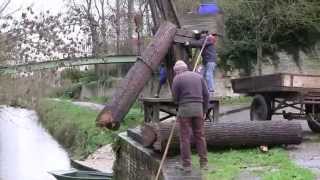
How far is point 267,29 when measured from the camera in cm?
3619

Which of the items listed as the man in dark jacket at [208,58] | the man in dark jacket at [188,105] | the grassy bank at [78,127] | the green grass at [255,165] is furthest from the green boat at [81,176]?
the man in dark jacket at [188,105]

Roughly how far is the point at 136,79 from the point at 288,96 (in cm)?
388

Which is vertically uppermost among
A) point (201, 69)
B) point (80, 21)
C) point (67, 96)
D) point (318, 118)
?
point (80, 21)

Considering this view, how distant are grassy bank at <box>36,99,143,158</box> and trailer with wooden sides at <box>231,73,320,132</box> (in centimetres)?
967

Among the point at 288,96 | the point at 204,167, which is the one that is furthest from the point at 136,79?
the point at 204,167

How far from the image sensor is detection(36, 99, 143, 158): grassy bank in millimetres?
30219

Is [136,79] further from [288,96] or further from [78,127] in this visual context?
[78,127]

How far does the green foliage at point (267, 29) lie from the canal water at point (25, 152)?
11932mm

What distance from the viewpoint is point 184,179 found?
36.6ft

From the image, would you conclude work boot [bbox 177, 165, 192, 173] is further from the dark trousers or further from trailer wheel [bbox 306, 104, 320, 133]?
trailer wheel [bbox 306, 104, 320, 133]

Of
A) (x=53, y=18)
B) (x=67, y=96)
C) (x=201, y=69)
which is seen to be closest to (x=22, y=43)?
(x=53, y=18)

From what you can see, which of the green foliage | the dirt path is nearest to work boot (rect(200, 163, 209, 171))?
the dirt path

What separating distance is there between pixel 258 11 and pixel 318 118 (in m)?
19.8

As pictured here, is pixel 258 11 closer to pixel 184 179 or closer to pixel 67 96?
pixel 184 179
